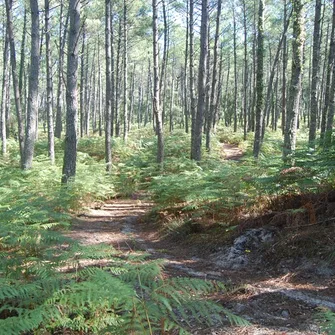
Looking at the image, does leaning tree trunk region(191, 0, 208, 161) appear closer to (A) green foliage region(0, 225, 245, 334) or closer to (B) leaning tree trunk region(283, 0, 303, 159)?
(B) leaning tree trunk region(283, 0, 303, 159)

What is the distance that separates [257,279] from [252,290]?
23.2 inches

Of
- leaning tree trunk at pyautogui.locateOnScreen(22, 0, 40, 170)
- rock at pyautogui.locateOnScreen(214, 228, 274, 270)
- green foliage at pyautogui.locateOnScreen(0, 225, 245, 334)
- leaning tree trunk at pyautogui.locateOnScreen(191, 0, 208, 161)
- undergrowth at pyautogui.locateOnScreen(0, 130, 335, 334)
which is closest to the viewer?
green foliage at pyautogui.locateOnScreen(0, 225, 245, 334)

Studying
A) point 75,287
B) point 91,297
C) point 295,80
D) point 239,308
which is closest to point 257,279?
point 239,308

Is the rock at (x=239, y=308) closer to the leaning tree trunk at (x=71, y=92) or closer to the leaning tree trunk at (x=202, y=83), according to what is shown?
the leaning tree trunk at (x=71, y=92)

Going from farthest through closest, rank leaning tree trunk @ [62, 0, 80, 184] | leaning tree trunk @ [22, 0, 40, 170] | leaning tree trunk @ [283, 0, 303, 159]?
leaning tree trunk @ [22, 0, 40, 170] < leaning tree trunk @ [62, 0, 80, 184] < leaning tree trunk @ [283, 0, 303, 159]

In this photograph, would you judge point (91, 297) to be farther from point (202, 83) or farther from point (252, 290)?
point (202, 83)

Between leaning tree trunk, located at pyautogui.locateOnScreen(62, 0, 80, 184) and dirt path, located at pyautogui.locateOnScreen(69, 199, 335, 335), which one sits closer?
dirt path, located at pyautogui.locateOnScreen(69, 199, 335, 335)

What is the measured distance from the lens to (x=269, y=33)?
31.3 metres

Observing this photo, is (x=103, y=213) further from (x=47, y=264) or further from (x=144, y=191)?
(x=47, y=264)

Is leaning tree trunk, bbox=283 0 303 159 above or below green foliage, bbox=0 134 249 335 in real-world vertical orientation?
above

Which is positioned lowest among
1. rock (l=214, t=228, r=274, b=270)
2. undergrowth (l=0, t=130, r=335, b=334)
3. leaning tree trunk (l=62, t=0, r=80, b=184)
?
rock (l=214, t=228, r=274, b=270)

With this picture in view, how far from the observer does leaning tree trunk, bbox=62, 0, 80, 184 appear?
9.23m

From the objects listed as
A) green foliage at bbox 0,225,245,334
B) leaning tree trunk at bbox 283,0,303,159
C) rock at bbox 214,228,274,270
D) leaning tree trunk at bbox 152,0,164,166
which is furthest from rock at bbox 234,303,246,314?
leaning tree trunk at bbox 152,0,164,166

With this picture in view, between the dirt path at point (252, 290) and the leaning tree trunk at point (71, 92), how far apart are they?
229cm
